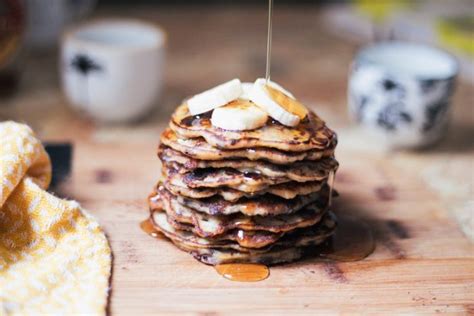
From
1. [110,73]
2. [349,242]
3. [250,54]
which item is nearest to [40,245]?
[349,242]

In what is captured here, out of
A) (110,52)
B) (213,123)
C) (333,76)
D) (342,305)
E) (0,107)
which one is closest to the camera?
(342,305)

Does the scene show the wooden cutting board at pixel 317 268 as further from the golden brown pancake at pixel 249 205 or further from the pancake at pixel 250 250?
the golden brown pancake at pixel 249 205

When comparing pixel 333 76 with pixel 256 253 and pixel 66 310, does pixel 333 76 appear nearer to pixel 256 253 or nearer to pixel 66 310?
pixel 256 253

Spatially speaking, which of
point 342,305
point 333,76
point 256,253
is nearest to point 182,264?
point 256,253

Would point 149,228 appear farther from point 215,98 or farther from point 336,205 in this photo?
point 336,205

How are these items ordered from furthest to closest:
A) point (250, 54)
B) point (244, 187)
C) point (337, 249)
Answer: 1. point (250, 54)
2. point (337, 249)
3. point (244, 187)

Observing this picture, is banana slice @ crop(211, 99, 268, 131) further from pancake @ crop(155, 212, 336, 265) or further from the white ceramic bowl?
the white ceramic bowl

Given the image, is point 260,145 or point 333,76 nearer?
point 260,145

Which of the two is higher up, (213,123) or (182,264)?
(213,123)

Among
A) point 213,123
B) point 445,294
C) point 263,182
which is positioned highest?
point 213,123
